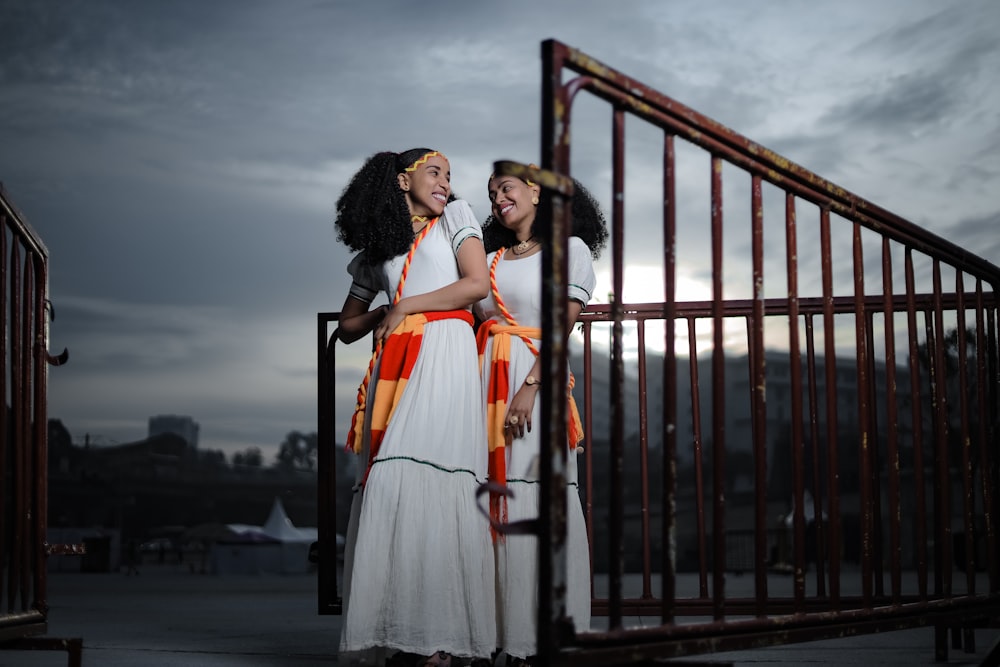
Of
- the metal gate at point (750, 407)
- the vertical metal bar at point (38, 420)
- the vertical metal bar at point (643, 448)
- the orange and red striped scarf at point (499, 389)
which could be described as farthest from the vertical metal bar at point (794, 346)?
the vertical metal bar at point (38, 420)

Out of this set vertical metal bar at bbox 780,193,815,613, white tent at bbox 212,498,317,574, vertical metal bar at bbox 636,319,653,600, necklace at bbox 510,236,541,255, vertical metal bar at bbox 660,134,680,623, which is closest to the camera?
vertical metal bar at bbox 660,134,680,623

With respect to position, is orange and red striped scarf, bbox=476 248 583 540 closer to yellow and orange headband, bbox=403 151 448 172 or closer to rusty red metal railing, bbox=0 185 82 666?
yellow and orange headband, bbox=403 151 448 172

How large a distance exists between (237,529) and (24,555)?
3759 cm

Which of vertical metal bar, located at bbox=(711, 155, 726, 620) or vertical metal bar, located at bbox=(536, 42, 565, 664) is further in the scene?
vertical metal bar, located at bbox=(711, 155, 726, 620)

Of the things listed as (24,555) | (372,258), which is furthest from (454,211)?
(24,555)

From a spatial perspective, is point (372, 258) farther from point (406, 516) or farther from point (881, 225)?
point (881, 225)

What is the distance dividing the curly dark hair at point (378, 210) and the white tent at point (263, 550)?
34.9 metres

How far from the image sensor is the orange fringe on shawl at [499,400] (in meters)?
3.45

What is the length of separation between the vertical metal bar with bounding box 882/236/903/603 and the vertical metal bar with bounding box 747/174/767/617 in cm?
57

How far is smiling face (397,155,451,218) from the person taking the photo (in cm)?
359

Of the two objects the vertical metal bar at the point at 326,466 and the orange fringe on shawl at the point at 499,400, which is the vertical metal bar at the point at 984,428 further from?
the vertical metal bar at the point at 326,466

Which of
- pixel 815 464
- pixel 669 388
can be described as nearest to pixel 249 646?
pixel 815 464

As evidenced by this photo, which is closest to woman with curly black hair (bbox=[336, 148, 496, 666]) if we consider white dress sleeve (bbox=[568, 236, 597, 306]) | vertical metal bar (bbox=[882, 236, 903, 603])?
white dress sleeve (bbox=[568, 236, 597, 306])

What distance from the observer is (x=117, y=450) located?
→ 67.7 metres
